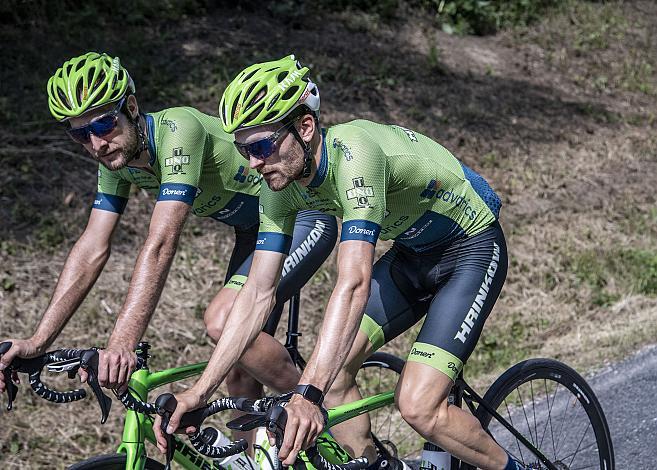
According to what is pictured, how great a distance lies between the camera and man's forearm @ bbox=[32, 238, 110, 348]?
13.8 ft

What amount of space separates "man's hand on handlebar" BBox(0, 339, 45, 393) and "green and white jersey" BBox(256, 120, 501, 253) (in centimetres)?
107

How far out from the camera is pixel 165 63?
36.7 ft

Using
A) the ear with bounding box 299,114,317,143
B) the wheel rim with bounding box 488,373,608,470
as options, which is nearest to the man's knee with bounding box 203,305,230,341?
the ear with bounding box 299,114,317,143

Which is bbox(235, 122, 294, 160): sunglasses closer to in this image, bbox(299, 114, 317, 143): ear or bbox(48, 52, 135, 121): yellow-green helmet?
bbox(299, 114, 317, 143): ear

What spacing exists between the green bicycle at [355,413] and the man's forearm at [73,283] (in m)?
0.35

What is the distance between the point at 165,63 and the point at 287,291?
7150 mm

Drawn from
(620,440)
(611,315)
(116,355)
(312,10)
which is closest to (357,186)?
(116,355)

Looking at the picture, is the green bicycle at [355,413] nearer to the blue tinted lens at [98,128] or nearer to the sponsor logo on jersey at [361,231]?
the sponsor logo on jersey at [361,231]

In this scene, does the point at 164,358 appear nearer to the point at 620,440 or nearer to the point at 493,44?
the point at 620,440

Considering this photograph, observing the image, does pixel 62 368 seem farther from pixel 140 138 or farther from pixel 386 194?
pixel 386 194

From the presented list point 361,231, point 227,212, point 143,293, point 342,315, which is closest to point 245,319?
point 143,293

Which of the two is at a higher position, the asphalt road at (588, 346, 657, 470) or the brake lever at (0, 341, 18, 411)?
the brake lever at (0, 341, 18, 411)

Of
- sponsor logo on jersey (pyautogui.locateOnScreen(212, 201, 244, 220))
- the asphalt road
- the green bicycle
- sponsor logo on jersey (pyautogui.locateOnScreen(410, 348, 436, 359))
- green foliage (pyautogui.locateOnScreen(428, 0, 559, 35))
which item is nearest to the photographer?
the green bicycle

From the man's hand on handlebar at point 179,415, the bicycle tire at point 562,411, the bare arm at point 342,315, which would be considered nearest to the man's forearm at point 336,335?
the bare arm at point 342,315
